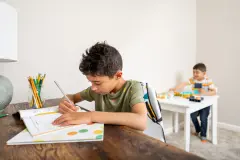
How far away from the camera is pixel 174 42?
2500 mm

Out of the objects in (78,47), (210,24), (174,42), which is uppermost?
(210,24)

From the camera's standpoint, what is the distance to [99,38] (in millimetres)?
1697

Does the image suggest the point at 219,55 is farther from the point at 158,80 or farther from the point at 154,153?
the point at 154,153

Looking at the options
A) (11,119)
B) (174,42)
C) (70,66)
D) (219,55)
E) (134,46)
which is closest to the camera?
(11,119)

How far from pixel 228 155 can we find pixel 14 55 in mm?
2094

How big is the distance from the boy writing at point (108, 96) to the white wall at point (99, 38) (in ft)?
1.96

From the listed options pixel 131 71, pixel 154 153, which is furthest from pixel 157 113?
pixel 131 71

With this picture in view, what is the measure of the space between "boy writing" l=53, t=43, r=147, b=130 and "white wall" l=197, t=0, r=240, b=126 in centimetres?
223

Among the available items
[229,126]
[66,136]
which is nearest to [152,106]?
[66,136]

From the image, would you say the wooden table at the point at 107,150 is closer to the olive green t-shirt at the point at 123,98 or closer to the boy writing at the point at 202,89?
the olive green t-shirt at the point at 123,98

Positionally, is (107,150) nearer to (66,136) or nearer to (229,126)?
(66,136)

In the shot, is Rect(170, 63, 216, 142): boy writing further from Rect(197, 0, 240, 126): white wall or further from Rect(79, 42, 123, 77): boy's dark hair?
Rect(79, 42, 123, 77): boy's dark hair

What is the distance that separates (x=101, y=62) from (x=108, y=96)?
225 mm

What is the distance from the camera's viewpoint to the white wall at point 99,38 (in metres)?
1.31
